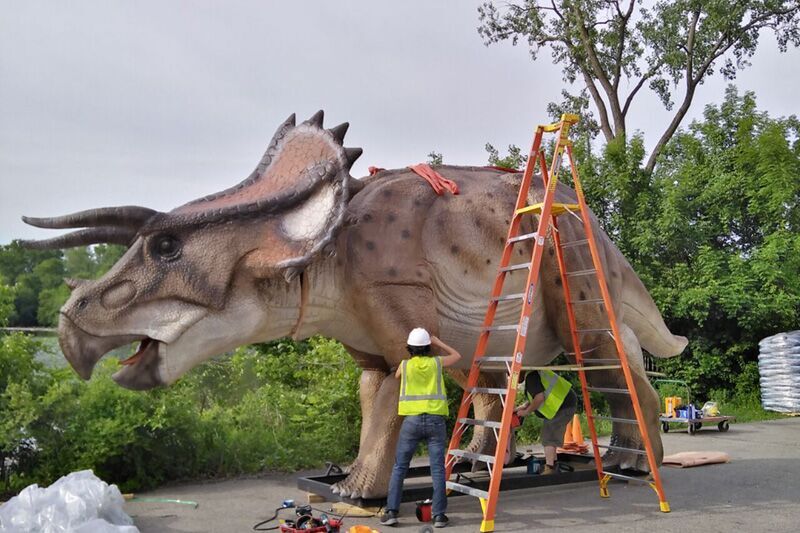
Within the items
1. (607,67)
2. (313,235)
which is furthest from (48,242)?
(607,67)

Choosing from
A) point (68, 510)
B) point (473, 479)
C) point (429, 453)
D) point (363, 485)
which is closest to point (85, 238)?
point (68, 510)

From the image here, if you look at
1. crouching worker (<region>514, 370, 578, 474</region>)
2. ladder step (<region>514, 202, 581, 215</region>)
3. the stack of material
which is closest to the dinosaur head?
ladder step (<region>514, 202, 581, 215</region>)

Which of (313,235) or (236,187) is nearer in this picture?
(313,235)

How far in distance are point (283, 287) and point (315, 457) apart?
3069 mm

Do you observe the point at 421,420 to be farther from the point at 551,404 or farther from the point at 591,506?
the point at 551,404

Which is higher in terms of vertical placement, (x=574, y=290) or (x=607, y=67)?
(x=607, y=67)

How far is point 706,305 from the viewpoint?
13203mm

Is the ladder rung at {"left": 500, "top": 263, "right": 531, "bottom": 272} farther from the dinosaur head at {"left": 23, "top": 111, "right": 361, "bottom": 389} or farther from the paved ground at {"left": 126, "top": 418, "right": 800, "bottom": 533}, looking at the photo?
the paved ground at {"left": 126, "top": 418, "right": 800, "bottom": 533}

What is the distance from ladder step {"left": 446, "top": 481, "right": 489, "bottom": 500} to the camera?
200 inches

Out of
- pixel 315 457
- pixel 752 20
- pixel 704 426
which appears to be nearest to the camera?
pixel 315 457

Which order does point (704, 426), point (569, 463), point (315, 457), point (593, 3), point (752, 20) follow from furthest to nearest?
1. point (593, 3)
2. point (752, 20)
3. point (704, 426)
4. point (315, 457)
5. point (569, 463)

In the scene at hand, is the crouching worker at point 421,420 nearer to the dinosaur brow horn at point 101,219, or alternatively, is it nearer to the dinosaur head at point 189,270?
the dinosaur head at point 189,270

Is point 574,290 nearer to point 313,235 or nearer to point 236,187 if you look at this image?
point 313,235

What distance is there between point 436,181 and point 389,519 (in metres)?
2.47
